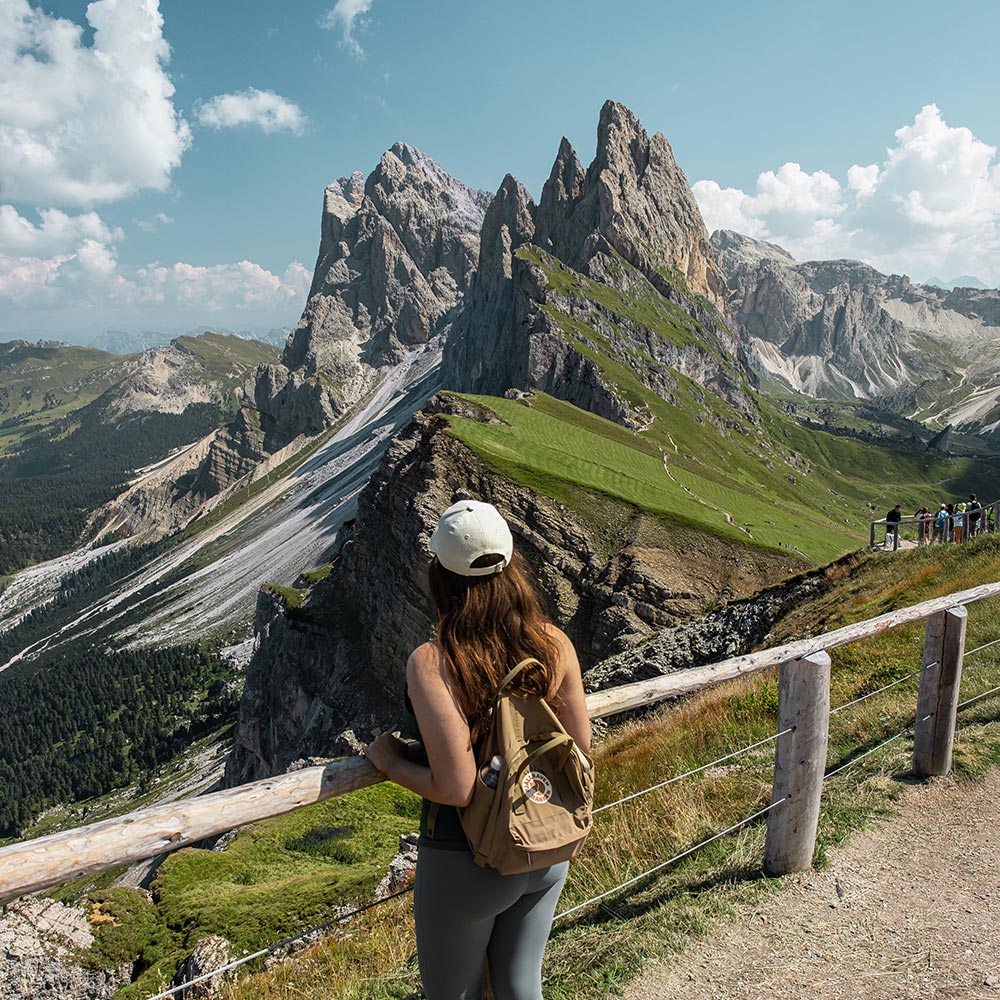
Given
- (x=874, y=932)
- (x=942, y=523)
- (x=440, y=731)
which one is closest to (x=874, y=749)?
(x=874, y=932)

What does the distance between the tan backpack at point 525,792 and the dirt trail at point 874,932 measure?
298 cm

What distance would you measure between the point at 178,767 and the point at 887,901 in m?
128

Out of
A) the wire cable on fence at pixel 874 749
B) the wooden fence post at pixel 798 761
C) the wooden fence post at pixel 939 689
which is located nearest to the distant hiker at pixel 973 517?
the wire cable on fence at pixel 874 749

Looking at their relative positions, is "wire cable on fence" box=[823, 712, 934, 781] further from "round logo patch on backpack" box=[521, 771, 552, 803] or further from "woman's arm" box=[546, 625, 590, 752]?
"round logo patch on backpack" box=[521, 771, 552, 803]

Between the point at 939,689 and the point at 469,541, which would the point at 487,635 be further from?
the point at 939,689

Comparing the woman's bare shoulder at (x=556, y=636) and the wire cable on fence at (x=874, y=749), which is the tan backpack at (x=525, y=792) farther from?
the wire cable on fence at (x=874, y=749)

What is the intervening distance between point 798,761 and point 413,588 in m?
49.2

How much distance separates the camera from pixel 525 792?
3.90m

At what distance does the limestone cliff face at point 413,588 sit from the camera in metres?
46.8

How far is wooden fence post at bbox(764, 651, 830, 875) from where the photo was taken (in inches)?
277

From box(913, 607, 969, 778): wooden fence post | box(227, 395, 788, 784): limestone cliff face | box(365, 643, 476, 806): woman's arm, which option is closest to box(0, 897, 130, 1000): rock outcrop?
box(365, 643, 476, 806): woman's arm

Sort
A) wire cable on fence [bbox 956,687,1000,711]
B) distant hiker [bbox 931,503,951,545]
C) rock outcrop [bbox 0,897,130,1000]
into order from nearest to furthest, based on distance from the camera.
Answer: rock outcrop [bbox 0,897,130,1000] < wire cable on fence [bbox 956,687,1000,711] < distant hiker [bbox 931,503,951,545]

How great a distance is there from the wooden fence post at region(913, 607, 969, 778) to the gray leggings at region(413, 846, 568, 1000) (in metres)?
6.82

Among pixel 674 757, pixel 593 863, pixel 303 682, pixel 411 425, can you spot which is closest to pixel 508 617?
pixel 593 863
